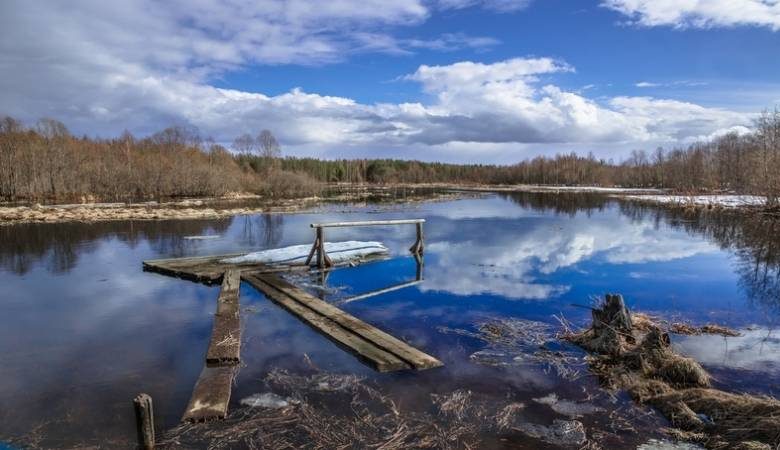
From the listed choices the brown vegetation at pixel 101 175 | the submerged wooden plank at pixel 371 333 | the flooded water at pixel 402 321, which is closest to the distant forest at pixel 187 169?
the brown vegetation at pixel 101 175

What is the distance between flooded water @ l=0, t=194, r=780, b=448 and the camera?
689 cm

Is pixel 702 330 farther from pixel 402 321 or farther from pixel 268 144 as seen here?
pixel 268 144

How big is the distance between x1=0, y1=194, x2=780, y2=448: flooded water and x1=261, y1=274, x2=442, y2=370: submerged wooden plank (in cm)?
35

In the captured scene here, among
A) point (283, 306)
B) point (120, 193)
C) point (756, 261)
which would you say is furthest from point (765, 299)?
point (120, 193)

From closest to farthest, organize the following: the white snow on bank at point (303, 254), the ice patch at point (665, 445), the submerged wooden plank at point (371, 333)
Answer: the ice patch at point (665, 445)
the submerged wooden plank at point (371, 333)
the white snow on bank at point (303, 254)

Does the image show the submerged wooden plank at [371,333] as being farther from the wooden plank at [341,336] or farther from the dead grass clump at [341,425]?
the dead grass clump at [341,425]

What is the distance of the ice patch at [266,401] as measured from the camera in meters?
6.90

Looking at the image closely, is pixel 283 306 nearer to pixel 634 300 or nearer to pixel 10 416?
pixel 10 416

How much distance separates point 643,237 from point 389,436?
2412 cm

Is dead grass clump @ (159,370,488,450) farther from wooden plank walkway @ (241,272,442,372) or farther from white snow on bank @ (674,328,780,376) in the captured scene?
white snow on bank @ (674,328,780,376)

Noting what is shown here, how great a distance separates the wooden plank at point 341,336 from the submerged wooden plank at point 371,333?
0.09m

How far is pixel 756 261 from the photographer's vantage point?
19016 millimetres

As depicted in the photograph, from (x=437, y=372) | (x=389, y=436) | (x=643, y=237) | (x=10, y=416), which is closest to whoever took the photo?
(x=389, y=436)

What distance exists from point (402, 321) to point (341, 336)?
72.9 inches
